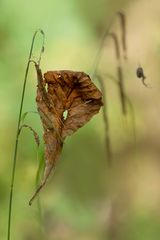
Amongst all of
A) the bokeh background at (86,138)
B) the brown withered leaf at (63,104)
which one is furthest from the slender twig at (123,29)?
the brown withered leaf at (63,104)

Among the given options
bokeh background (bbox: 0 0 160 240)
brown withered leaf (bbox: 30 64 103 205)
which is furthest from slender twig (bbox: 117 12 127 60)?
brown withered leaf (bbox: 30 64 103 205)

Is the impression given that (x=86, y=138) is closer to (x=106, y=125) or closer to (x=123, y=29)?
(x=106, y=125)

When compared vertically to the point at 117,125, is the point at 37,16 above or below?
above

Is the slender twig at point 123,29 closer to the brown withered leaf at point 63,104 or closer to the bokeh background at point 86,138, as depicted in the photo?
Result: the bokeh background at point 86,138

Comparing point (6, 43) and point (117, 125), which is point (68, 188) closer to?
point (117, 125)

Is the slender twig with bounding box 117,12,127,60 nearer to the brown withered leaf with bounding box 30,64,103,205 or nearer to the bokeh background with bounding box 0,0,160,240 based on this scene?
the bokeh background with bounding box 0,0,160,240

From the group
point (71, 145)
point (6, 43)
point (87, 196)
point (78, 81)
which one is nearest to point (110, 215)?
point (87, 196)
